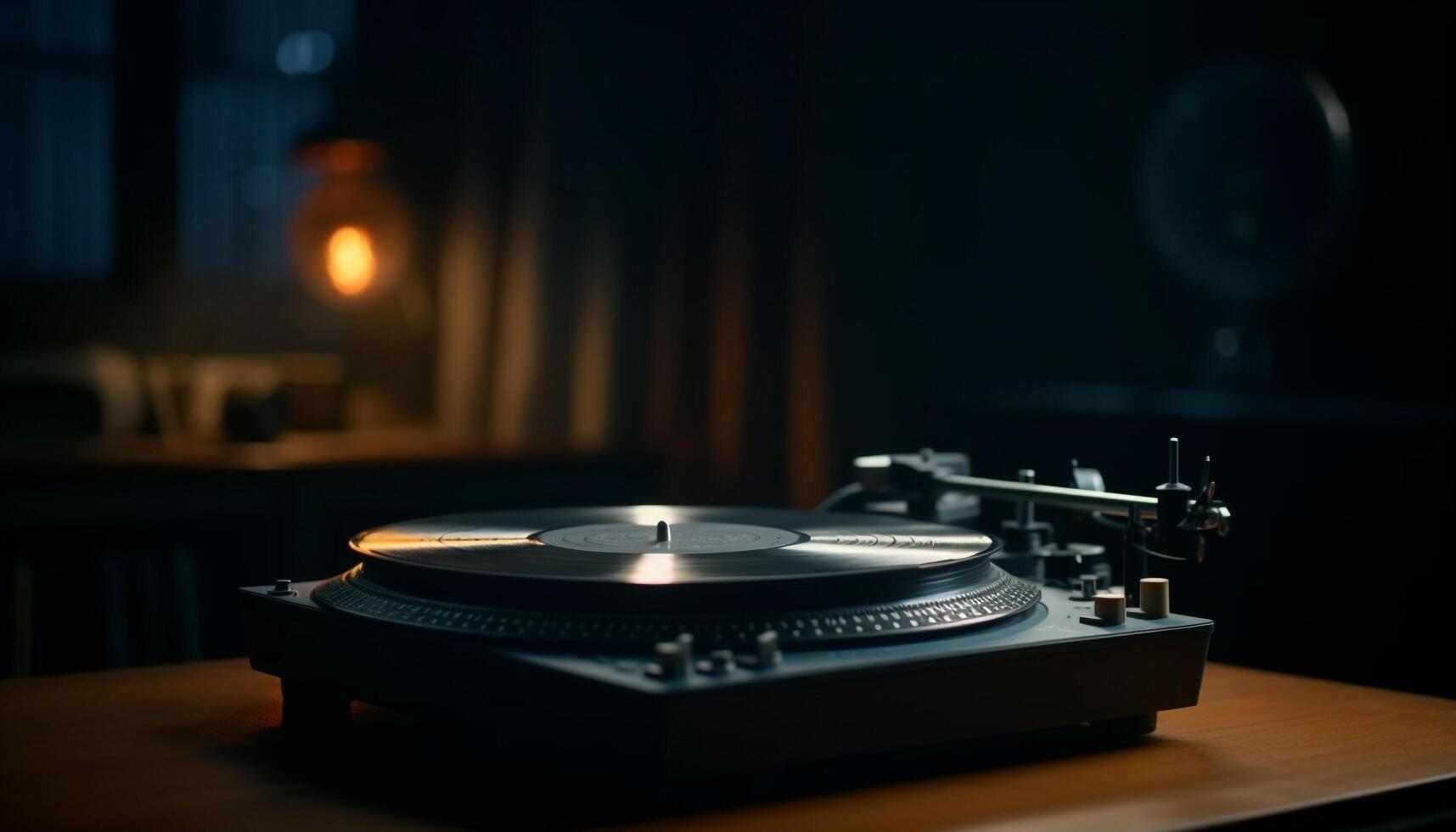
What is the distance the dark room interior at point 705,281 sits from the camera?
9.13 ft

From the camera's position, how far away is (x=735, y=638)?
104 centimetres

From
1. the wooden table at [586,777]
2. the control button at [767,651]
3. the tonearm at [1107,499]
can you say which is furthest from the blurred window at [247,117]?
the control button at [767,651]

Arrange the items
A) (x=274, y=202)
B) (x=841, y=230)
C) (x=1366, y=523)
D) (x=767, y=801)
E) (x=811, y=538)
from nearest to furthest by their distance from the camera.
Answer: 1. (x=767, y=801)
2. (x=811, y=538)
3. (x=1366, y=523)
4. (x=841, y=230)
5. (x=274, y=202)

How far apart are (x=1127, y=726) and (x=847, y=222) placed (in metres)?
2.24

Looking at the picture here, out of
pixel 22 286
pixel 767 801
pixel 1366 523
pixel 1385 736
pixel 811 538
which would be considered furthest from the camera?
pixel 22 286

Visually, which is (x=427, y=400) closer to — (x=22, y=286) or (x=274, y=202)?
(x=274, y=202)

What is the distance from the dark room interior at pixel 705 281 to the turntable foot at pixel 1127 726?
820 millimetres

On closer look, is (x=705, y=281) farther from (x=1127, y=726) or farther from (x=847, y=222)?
(x=1127, y=726)

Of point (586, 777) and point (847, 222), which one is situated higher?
point (847, 222)

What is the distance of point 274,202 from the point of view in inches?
158

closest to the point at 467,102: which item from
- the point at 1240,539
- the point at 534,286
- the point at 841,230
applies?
the point at 534,286

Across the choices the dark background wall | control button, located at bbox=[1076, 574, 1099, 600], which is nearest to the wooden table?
control button, located at bbox=[1076, 574, 1099, 600]

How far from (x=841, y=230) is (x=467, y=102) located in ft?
3.33

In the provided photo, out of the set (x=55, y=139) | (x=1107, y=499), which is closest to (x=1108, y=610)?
(x=1107, y=499)
